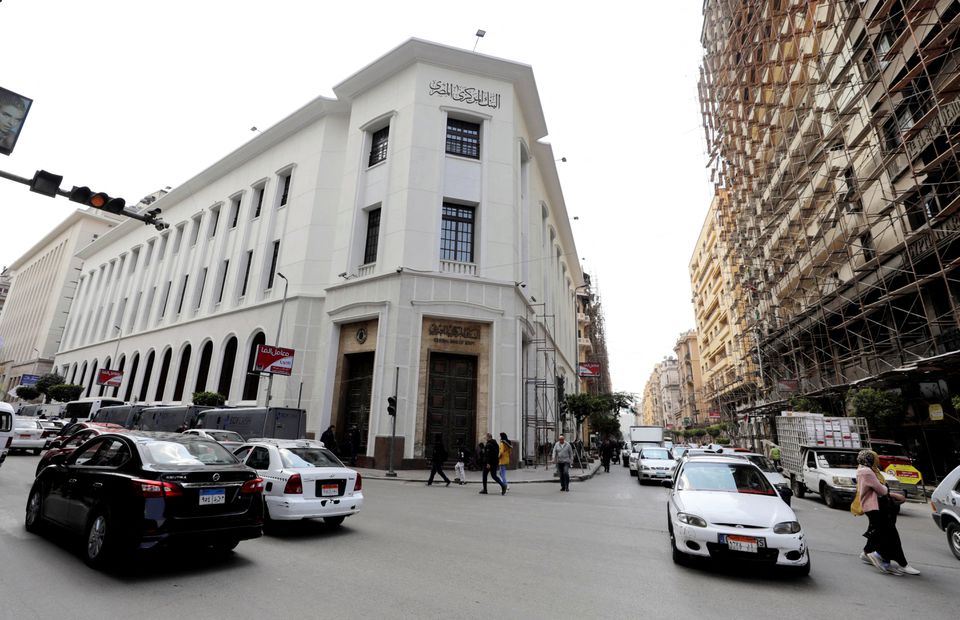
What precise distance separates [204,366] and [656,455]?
27.8m

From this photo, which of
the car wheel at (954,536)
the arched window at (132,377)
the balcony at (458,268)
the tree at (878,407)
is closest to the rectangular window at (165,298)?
the arched window at (132,377)

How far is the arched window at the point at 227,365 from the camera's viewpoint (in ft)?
92.9

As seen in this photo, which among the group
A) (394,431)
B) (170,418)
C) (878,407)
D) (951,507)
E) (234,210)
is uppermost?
(234,210)

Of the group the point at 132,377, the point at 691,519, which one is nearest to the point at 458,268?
the point at 691,519

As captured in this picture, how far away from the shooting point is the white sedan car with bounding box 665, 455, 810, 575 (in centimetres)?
588

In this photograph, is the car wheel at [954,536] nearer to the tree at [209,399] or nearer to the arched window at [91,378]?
the tree at [209,399]

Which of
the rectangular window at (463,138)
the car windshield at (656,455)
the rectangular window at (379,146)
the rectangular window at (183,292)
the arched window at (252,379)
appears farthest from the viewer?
the rectangular window at (183,292)

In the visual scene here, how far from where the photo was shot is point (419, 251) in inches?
848

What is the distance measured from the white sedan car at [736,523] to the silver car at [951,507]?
128 inches

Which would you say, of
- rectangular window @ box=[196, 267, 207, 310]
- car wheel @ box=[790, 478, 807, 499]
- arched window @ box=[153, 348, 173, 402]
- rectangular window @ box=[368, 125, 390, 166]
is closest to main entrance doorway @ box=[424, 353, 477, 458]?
rectangular window @ box=[368, 125, 390, 166]

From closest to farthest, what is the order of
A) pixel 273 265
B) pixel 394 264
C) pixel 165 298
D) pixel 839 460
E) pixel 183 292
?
pixel 839 460
pixel 394 264
pixel 273 265
pixel 183 292
pixel 165 298

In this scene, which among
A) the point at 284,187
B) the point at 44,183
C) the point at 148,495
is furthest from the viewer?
the point at 284,187

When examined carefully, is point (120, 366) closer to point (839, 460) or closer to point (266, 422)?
point (266, 422)

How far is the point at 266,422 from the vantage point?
1741 centimetres
